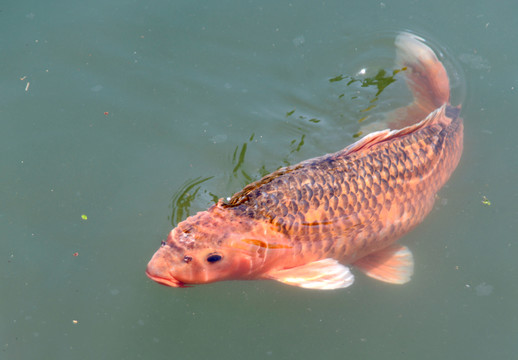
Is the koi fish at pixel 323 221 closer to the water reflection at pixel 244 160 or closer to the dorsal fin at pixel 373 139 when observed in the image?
the dorsal fin at pixel 373 139

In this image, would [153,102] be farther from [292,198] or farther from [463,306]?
[463,306]

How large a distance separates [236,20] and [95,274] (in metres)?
2.90

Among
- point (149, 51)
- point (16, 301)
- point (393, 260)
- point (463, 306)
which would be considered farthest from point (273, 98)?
point (16, 301)

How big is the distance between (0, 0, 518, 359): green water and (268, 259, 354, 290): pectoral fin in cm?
61

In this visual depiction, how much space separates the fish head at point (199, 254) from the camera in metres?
3.09

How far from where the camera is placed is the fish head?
3092mm

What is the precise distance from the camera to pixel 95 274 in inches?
153

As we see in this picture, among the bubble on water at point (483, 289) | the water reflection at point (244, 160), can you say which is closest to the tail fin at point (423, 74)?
the water reflection at point (244, 160)

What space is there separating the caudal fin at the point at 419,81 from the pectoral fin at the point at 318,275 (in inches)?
67.3

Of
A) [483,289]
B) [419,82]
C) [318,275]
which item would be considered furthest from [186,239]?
[419,82]

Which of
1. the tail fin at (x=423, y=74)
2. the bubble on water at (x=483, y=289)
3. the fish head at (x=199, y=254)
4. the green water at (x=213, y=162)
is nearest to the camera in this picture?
the fish head at (x=199, y=254)

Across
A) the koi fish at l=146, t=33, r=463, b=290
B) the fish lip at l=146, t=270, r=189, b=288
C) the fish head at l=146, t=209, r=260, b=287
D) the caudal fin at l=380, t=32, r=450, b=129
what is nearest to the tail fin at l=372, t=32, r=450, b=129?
the caudal fin at l=380, t=32, r=450, b=129

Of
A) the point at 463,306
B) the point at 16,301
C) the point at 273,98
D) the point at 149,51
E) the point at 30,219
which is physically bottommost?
the point at 463,306

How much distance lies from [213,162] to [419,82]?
2053 mm
